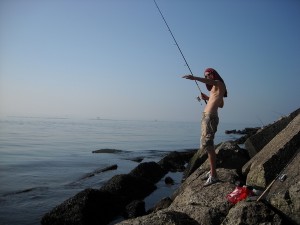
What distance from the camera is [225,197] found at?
5156mm

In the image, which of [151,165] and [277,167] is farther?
[151,165]

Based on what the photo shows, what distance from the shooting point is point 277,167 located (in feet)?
18.7

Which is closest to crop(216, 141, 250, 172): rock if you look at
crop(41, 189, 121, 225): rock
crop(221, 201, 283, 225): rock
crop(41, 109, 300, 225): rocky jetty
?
crop(41, 109, 300, 225): rocky jetty

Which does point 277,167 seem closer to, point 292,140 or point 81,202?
point 292,140

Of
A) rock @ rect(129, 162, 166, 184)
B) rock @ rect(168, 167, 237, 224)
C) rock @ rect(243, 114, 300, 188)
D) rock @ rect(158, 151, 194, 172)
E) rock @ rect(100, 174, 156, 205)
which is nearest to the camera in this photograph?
rock @ rect(168, 167, 237, 224)

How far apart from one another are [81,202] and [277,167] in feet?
14.7

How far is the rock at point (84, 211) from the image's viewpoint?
6.87 metres

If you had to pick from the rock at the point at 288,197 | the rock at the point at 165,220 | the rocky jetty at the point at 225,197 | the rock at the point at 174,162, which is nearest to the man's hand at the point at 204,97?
the rocky jetty at the point at 225,197

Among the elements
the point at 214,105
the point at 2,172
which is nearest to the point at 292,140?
the point at 214,105

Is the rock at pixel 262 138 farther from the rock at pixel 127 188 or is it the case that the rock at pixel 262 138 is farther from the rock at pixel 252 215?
the rock at pixel 252 215

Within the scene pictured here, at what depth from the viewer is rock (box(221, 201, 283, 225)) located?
4086mm

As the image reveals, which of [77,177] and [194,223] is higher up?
[194,223]

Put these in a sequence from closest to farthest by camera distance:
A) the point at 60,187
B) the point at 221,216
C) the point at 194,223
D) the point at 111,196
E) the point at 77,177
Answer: the point at 194,223 → the point at 221,216 → the point at 111,196 → the point at 60,187 → the point at 77,177

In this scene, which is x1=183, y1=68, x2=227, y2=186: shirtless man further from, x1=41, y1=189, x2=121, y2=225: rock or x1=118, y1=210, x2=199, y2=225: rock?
x1=41, y1=189, x2=121, y2=225: rock
